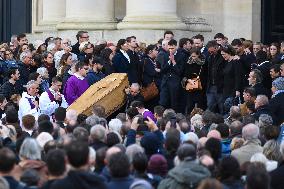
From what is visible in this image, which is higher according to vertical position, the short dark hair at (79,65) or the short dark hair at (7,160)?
the short dark hair at (79,65)

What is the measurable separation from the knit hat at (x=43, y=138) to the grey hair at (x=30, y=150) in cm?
123

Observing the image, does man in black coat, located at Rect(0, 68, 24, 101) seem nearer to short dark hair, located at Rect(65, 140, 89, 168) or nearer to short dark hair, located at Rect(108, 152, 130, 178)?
short dark hair, located at Rect(108, 152, 130, 178)

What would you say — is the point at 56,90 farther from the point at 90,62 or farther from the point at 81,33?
the point at 81,33

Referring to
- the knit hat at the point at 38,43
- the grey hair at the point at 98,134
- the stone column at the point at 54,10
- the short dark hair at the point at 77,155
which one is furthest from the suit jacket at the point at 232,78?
the short dark hair at the point at 77,155

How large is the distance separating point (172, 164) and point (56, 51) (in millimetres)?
12619

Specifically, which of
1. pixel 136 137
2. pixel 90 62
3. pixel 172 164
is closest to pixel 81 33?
pixel 90 62

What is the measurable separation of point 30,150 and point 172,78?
11064mm

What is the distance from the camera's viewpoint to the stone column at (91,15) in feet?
98.3

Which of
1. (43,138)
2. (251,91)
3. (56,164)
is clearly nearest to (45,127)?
(43,138)

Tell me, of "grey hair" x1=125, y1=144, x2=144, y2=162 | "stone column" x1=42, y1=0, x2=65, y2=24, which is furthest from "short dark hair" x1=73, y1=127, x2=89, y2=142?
"stone column" x1=42, y1=0, x2=65, y2=24

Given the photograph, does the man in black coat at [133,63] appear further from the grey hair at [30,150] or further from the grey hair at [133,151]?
the grey hair at [30,150]

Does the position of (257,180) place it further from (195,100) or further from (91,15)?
(91,15)

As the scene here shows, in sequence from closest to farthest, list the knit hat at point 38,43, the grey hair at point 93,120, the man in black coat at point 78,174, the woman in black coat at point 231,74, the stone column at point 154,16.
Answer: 1. the man in black coat at point 78,174
2. the grey hair at point 93,120
3. the woman in black coat at point 231,74
4. the stone column at point 154,16
5. the knit hat at point 38,43

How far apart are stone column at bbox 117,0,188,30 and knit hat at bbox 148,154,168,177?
1396 centimetres
